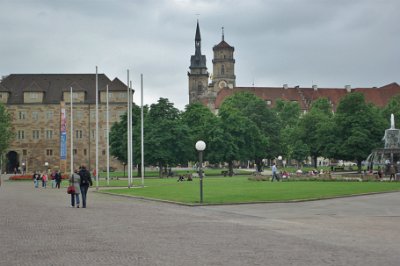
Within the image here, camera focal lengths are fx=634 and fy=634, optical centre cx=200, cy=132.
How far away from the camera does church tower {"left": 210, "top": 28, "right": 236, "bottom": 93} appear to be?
193375 millimetres

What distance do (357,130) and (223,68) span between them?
110 m

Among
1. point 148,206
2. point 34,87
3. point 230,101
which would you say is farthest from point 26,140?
point 148,206

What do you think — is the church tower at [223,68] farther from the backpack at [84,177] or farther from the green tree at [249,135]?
the backpack at [84,177]

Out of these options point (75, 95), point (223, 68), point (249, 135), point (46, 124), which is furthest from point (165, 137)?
point (223, 68)

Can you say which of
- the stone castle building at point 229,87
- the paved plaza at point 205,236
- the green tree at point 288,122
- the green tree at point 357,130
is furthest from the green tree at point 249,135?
the stone castle building at point 229,87

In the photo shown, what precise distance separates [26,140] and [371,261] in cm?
11021

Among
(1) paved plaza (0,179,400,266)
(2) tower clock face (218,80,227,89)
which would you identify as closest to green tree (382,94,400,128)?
(2) tower clock face (218,80,227,89)

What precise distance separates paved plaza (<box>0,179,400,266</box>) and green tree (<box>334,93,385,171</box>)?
58484 millimetres

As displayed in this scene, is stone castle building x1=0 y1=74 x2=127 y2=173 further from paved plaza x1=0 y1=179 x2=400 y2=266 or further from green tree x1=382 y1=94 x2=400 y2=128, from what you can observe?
paved plaza x1=0 y1=179 x2=400 y2=266

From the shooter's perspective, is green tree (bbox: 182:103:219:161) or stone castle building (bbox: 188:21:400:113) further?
stone castle building (bbox: 188:21:400:113)

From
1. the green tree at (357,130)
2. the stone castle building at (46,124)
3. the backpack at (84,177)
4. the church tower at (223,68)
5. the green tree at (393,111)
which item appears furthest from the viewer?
the church tower at (223,68)

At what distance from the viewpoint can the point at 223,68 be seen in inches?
7638

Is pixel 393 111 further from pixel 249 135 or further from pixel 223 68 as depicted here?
pixel 223 68

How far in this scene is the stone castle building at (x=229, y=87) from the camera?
189 meters
